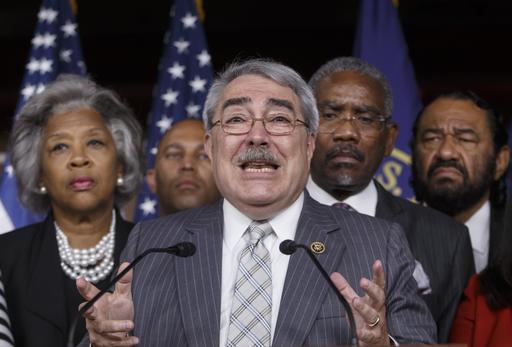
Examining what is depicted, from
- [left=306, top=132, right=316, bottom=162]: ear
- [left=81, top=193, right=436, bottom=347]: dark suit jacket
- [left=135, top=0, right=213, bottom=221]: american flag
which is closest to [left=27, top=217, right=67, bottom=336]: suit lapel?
[left=81, top=193, right=436, bottom=347]: dark suit jacket

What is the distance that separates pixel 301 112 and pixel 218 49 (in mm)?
3296

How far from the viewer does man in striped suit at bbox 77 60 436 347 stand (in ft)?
7.72

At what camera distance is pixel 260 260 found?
248cm

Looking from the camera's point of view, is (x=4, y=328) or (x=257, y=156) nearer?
(x=257, y=156)

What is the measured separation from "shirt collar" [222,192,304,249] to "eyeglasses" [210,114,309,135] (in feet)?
0.62

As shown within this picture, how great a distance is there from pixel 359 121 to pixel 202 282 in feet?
3.73

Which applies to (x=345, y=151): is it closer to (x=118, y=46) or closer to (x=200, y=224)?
(x=200, y=224)

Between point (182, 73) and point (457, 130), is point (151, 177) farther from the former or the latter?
point (457, 130)

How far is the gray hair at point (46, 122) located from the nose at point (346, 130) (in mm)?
747

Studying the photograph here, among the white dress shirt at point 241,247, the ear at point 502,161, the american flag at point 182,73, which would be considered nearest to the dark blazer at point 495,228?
the ear at point 502,161

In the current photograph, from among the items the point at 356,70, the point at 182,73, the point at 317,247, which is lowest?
the point at 317,247

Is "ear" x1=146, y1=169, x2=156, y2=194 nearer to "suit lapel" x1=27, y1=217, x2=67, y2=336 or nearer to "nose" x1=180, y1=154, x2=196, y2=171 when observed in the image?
"nose" x1=180, y1=154, x2=196, y2=171

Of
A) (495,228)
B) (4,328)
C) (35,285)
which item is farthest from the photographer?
(495,228)

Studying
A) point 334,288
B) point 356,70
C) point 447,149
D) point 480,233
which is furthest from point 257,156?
point 480,233
